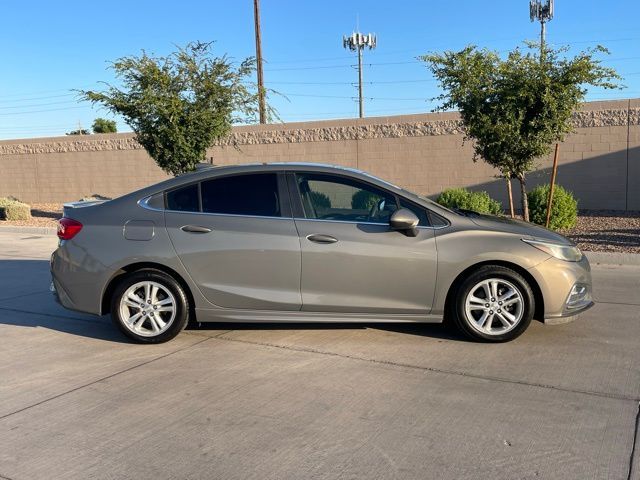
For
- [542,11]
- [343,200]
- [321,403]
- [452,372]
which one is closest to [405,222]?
[343,200]

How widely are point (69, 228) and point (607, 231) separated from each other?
35.6ft

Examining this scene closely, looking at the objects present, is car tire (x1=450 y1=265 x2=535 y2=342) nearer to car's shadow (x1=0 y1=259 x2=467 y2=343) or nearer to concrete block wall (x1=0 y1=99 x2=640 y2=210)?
car's shadow (x1=0 y1=259 x2=467 y2=343)

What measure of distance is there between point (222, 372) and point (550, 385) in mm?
2538

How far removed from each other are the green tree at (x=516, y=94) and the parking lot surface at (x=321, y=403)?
5.72 metres

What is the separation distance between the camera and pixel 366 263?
207 inches

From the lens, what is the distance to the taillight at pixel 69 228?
5.55 metres

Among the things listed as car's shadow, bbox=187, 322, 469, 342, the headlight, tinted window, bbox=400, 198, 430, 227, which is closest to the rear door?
car's shadow, bbox=187, 322, 469, 342

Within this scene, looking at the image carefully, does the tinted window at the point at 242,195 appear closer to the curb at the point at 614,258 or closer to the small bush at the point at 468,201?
the curb at the point at 614,258

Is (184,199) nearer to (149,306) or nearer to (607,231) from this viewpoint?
(149,306)

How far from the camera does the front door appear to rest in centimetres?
525

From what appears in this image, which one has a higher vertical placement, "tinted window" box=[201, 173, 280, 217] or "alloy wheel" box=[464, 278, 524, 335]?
"tinted window" box=[201, 173, 280, 217]

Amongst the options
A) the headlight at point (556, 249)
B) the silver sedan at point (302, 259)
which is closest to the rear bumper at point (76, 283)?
the silver sedan at point (302, 259)

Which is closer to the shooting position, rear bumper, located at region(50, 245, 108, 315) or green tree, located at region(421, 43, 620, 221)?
rear bumper, located at region(50, 245, 108, 315)

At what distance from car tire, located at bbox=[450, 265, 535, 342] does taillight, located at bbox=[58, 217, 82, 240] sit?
3570 mm
